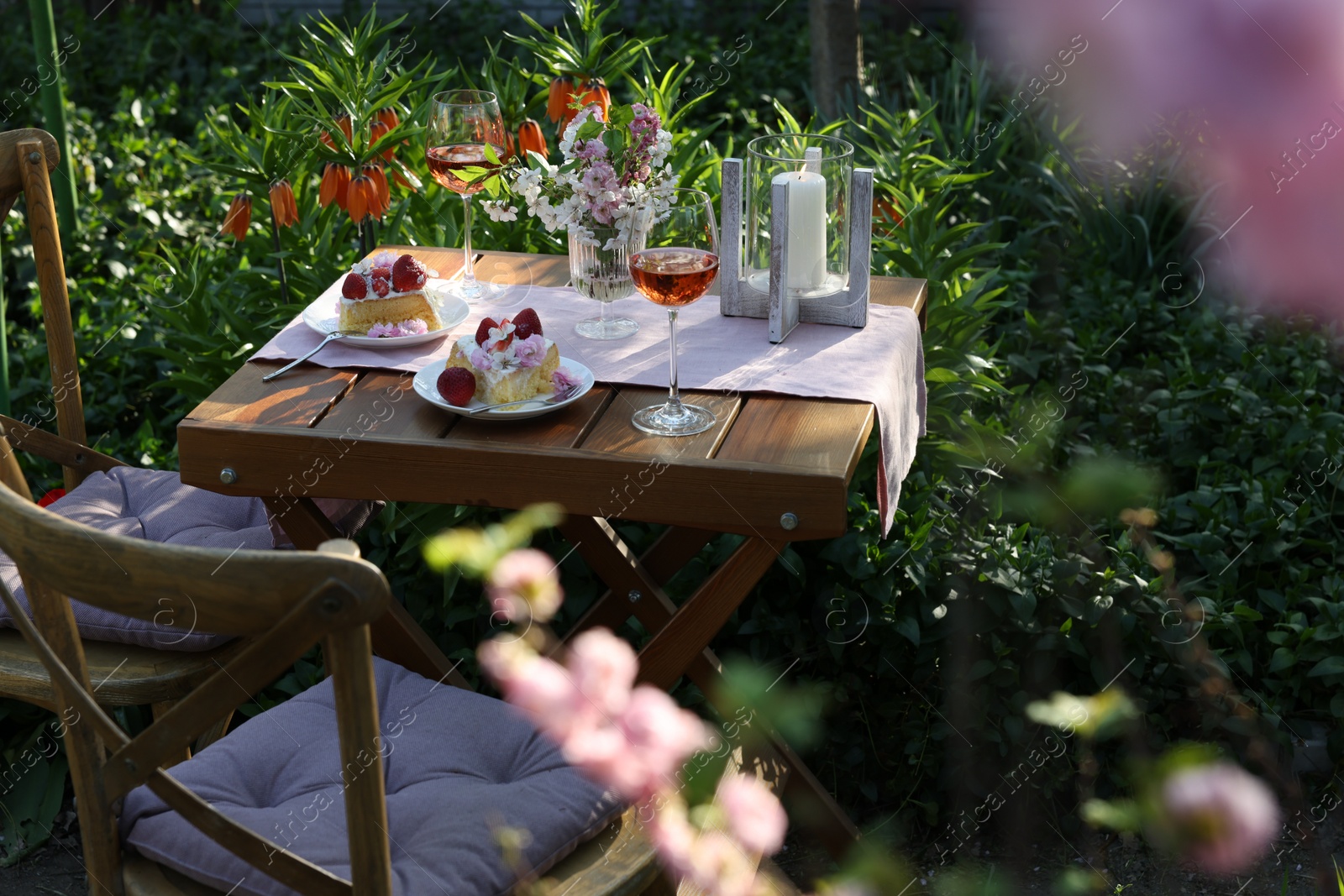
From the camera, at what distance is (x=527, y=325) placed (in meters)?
1.72

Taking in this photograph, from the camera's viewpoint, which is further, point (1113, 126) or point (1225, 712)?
point (1225, 712)

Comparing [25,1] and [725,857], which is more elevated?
[725,857]

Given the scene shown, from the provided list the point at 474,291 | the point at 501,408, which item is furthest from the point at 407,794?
the point at 474,291

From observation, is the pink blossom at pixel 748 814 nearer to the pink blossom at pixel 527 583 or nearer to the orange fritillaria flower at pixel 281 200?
the pink blossom at pixel 527 583

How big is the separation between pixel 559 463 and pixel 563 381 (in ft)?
0.56

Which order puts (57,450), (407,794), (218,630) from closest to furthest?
(218,630), (407,794), (57,450)

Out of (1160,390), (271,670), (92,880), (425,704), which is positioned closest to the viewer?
(271,670)

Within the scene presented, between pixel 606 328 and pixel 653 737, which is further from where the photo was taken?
pixel 606 328

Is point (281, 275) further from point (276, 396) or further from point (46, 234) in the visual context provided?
point (276, 396)

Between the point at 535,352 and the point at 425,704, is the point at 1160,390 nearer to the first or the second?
the point at 535,352

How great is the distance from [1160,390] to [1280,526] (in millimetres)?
561

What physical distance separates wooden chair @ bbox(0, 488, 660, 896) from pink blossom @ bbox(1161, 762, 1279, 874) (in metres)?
0.70

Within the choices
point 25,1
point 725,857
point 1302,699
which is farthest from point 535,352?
point 25,1

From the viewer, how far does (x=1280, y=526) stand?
2.62 metres
